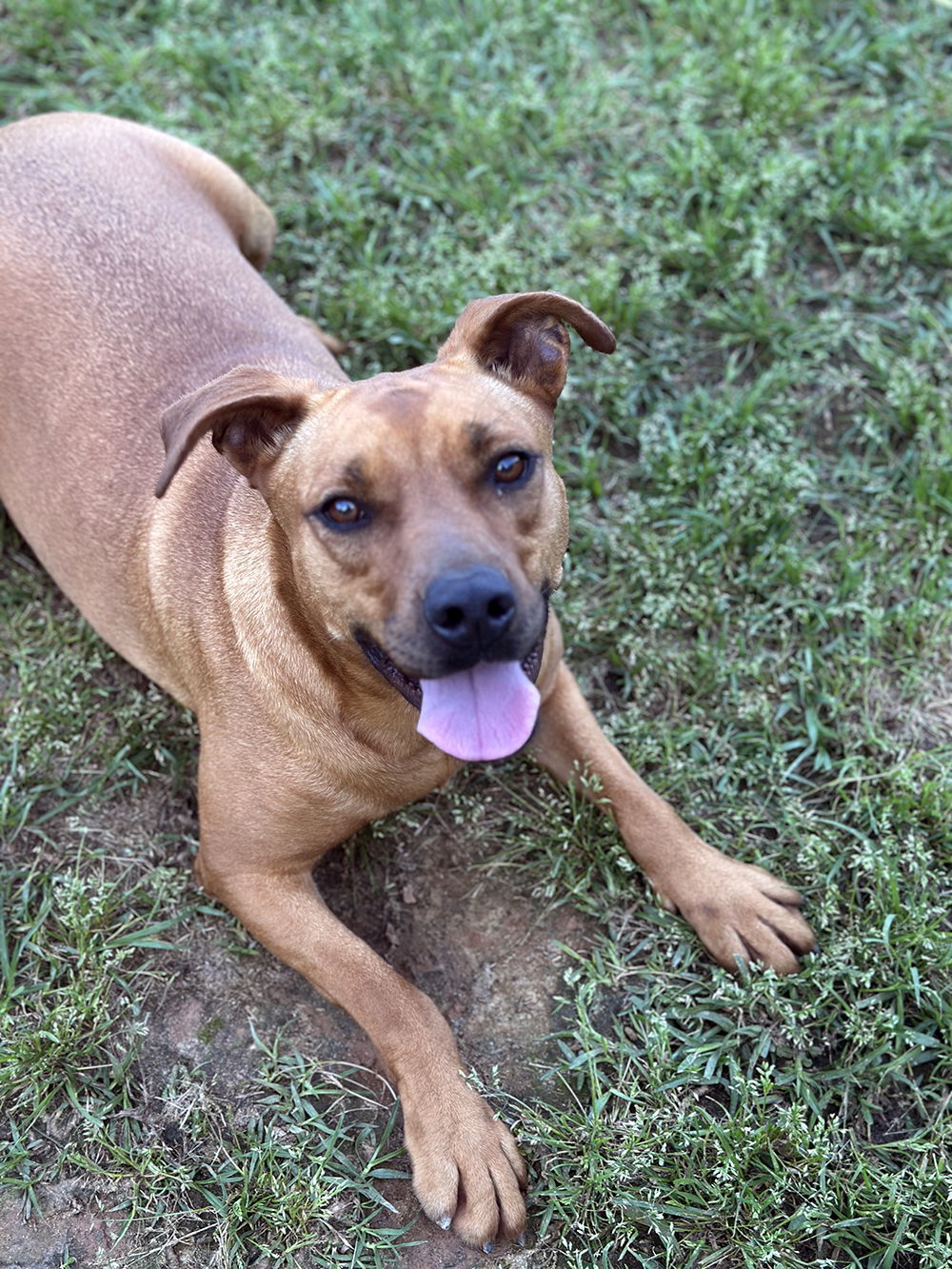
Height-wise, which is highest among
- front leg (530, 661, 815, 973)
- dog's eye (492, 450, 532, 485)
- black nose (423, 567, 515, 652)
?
dog's eye (492, 450, 532, 485)

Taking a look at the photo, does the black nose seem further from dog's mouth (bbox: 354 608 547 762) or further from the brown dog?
dog's mouth (bbox: 354 608 547 762)

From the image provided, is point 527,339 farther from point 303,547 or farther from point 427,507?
point 303,547

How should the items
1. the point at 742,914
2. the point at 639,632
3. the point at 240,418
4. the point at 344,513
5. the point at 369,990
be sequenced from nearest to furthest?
the point at 344,513 → the point at 240,418 → the point at 369,990 → the point at 742,914 → the point at 639,632

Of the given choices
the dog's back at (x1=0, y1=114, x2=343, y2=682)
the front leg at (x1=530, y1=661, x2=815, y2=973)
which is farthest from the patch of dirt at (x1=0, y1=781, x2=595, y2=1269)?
the dog's back at (x1=0, y1=114, x2=343, y2=682)

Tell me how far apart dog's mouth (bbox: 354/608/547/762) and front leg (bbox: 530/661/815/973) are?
830 mm

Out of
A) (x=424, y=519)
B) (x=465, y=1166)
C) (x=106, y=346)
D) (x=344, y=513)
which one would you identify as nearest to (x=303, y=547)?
(x=344, y=513)

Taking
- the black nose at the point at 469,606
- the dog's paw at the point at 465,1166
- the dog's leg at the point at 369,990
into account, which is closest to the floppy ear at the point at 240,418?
the black nose at the point at 469,606

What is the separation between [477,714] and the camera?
317cm

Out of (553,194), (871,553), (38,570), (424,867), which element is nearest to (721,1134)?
(424,867)

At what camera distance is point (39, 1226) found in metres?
3.52

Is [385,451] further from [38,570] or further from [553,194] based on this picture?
[553,194]

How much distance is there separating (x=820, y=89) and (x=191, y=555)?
13.0 ft

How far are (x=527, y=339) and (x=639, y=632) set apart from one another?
4.98 ft

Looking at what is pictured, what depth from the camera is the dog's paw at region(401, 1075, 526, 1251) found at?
337cm
